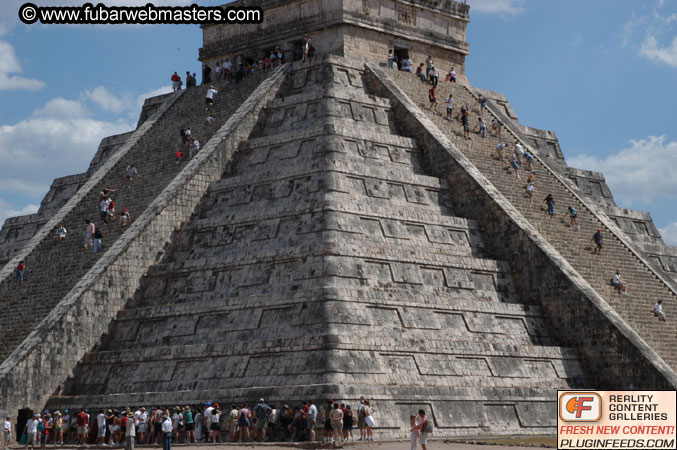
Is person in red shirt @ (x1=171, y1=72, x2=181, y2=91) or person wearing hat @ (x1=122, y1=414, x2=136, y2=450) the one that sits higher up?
person in red shirt @ (x1=171, y1=72, x2=181, y2=91)

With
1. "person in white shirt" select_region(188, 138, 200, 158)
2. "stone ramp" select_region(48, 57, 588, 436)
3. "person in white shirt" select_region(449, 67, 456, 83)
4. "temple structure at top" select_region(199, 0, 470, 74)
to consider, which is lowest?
"stone ramp" select_region(48, 57, 588, 436)

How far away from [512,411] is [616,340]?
11.3 feet

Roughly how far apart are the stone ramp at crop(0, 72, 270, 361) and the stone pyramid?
0.10 m

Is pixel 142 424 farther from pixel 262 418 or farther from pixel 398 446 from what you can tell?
pixel 398 446

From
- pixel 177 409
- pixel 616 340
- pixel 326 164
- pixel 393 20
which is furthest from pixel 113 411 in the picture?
pixel 393 20

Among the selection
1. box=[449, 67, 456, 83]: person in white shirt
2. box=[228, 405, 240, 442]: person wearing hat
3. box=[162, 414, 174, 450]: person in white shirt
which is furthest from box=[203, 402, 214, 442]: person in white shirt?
box=[449, 67, 456, 83]: person in white shirt

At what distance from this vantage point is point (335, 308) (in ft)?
91.2

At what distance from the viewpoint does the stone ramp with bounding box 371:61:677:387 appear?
3064 cm

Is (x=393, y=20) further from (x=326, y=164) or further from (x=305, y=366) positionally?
(x=305, y=366)

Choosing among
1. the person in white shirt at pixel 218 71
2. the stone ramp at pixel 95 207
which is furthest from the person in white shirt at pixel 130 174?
the person in white shirt at pixel 218 71

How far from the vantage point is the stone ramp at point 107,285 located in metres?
29.5

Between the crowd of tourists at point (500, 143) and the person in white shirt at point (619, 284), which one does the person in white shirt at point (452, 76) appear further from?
the person in white shirt at point (619, 284)

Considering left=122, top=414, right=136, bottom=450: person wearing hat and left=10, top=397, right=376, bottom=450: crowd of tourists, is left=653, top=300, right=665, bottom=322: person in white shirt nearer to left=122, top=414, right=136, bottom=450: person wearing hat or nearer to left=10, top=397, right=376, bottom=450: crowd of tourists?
left=10, top=397, right=376, bottom=450: crowd of tourists

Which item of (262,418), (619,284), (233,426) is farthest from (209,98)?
(262,418)
